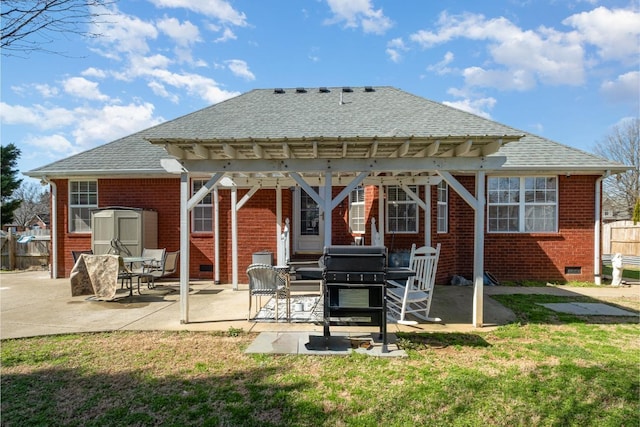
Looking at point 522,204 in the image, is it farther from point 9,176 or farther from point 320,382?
point 9,176

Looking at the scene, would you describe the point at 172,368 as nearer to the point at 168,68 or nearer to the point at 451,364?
the point at 451,364

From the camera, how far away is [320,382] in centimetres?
362

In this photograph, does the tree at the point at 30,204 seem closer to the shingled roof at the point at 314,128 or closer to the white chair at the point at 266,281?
the shingled roof at the point at 314,128

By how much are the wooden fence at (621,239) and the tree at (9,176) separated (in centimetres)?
3048

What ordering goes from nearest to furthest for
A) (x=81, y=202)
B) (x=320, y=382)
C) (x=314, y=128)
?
(x=320, y=382) → (x=314, y=128) → (x=81, y=202)

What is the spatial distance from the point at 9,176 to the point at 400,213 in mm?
21752

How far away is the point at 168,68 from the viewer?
893 centimetres

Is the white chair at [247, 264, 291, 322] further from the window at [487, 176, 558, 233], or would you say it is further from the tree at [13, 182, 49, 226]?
the tree at [13, 182, 49, 226]

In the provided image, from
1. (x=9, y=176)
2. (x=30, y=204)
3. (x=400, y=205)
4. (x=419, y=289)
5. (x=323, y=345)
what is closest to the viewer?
(x=323, y=345)

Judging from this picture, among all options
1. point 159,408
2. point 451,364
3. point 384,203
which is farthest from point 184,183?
point 384,203

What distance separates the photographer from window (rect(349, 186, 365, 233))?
32.0 feet

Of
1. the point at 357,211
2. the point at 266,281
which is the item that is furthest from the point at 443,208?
the point at 266,281

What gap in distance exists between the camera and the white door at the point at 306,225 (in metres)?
10.1

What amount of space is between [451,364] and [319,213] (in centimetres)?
646
